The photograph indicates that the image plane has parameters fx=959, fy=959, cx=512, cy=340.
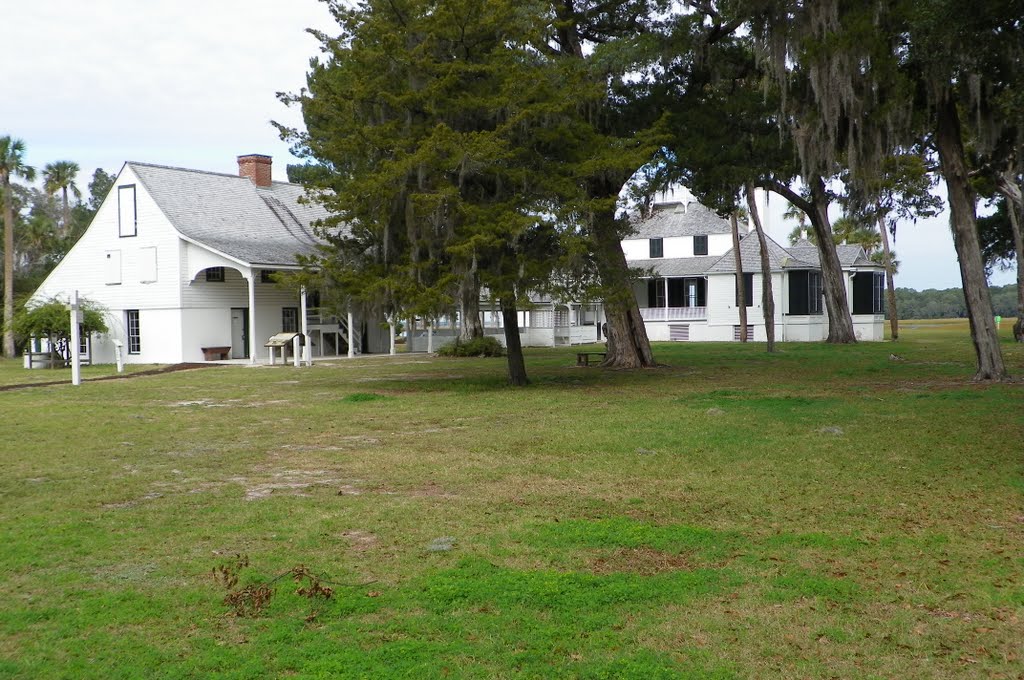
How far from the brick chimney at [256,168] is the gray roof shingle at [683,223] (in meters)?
21.0

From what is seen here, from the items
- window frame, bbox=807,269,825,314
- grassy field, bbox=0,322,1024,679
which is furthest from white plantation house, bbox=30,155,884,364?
grassy field, bbox=0,322,1024,679

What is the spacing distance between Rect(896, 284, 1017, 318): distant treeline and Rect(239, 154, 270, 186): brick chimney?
76.2m

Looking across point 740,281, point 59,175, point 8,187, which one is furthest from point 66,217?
point 740,281

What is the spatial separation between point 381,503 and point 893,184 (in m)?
22.3

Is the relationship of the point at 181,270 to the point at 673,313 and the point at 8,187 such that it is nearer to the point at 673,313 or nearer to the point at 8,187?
the point at 8,187

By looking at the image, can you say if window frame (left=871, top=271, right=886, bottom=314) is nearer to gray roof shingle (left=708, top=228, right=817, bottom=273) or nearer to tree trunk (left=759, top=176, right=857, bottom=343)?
gray roof shingle (left=708, top=228, right=817, bottom=273)

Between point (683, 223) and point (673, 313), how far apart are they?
6.28 m

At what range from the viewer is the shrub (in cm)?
3466

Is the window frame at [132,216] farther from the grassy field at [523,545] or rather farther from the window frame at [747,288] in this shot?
the window frame at [747,288]

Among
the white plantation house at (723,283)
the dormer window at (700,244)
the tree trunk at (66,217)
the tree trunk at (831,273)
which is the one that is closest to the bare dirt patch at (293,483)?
the tree trunk at (831,273)

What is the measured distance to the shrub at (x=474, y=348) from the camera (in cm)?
3466

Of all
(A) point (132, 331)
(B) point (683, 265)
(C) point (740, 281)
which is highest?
(B) point (683, 265)

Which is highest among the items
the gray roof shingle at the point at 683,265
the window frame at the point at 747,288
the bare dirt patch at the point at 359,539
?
the gray roof shingle at the point at 683,265

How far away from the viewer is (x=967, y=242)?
1770 centimetres
